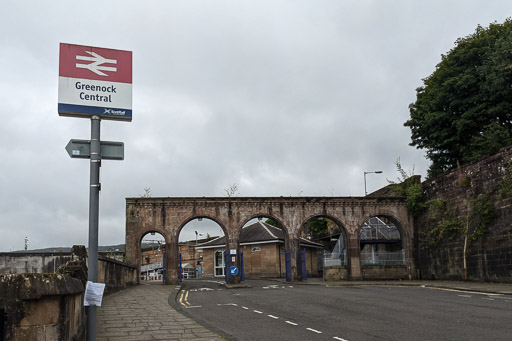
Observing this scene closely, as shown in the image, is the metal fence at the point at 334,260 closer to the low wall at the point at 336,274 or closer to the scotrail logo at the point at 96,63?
the low wall at the point at 336,274

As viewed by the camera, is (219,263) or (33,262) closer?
(33,262)

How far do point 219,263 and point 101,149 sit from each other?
46606mm

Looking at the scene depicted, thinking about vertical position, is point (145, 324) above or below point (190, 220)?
below

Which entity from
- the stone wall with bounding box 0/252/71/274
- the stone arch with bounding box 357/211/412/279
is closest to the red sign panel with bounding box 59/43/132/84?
the stone wall with bounding box 0/252/71/274

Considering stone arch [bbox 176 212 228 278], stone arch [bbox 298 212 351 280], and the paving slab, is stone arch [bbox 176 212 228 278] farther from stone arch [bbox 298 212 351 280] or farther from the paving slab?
the paving slab

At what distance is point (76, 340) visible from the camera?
607 cm

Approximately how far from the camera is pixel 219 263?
5197 centimetres

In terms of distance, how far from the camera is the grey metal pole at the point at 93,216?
6.11 meters

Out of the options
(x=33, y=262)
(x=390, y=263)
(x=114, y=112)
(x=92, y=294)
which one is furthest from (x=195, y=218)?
(x=92, y=294)

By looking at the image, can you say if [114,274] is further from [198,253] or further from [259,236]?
[198,253]

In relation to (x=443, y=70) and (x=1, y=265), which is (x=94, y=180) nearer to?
(x=1, y=265)

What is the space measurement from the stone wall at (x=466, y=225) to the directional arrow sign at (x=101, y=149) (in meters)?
22.1

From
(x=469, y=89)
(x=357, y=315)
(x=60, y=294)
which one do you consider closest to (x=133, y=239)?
(x=357, y=315)

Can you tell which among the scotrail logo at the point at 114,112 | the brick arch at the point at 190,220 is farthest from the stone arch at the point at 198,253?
the scotrail logo at the point at 114,112
